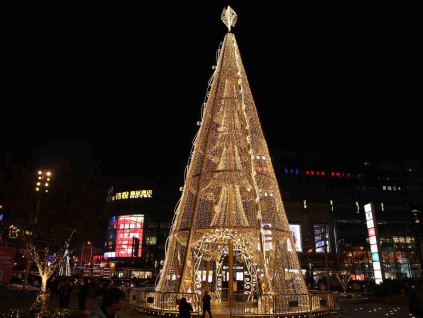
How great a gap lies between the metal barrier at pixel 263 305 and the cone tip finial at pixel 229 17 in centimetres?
1251

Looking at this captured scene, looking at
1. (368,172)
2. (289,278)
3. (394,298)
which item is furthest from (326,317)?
(368,172)

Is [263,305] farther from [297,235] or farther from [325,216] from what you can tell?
[325,216]

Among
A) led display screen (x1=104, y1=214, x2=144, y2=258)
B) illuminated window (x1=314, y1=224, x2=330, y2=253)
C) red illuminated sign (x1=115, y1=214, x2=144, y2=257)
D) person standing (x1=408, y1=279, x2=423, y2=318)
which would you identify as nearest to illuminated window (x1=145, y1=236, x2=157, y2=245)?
led display screen (x1=104, y1=214, x2=144, y2=258)

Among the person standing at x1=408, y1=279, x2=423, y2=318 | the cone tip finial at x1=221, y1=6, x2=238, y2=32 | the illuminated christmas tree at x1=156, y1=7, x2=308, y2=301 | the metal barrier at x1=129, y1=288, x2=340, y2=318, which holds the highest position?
the cone tip finial at x1=221, y1=6, x2=238, y2=32

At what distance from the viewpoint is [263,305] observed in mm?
11570

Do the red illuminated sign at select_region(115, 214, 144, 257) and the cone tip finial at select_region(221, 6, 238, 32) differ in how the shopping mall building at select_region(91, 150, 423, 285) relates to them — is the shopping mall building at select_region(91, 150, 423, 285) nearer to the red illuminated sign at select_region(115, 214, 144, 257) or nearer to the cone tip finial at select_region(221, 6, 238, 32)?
the red illuminated sign at select_region(115, 214, 144, 257)

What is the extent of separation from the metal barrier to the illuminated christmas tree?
1.73ft

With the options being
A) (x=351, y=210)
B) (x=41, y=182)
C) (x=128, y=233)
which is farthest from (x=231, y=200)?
(x=128, y=233)

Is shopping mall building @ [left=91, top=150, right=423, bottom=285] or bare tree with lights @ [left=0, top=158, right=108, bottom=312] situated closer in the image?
bare tree with lights @ [left=0, top=158, right=108, bottom=312]

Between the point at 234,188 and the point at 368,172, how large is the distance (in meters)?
64.4

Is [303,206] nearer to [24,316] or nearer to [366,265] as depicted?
[366,265]

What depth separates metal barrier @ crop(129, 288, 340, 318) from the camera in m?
11.4

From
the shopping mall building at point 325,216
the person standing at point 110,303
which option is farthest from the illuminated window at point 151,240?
the person standing at point 110,303

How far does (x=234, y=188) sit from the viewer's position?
15.9 meters
